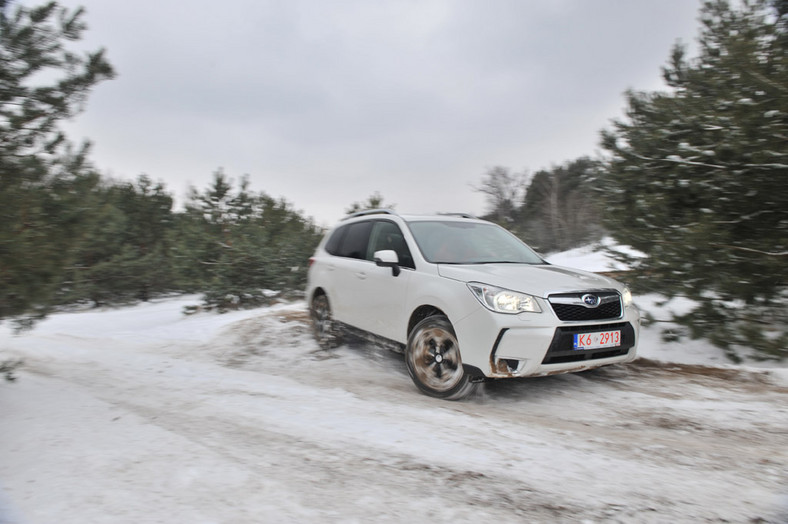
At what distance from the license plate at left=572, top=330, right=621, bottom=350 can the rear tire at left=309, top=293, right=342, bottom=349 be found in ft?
10.6

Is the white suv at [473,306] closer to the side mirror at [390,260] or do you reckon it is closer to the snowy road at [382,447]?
the side mirror at [390,260]

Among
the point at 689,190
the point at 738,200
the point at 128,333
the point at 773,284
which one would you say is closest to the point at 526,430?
the point at 773,284

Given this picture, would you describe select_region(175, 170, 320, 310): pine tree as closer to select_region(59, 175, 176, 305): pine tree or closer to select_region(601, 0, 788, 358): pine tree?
select_region(59, 175, 176, 305): pine tree

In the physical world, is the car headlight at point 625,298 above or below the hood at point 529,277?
below

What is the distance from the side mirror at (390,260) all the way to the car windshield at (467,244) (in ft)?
0.96

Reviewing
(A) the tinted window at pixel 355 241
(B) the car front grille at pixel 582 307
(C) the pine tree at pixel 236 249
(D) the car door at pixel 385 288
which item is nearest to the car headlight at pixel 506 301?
(B) the car front grille at pixel 582 307

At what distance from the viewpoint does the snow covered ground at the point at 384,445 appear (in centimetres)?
247

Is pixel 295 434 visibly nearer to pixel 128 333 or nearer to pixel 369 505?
pixel 369 505

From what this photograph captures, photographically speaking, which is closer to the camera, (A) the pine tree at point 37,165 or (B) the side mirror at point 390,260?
(A) the pine tree at point 37,165

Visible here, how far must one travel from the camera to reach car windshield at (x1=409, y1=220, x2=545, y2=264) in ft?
16.7

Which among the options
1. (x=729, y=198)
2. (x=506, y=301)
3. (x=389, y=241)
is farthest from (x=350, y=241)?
(x=729, y=198)

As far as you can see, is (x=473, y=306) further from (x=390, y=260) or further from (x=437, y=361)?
(x=390, y=260)

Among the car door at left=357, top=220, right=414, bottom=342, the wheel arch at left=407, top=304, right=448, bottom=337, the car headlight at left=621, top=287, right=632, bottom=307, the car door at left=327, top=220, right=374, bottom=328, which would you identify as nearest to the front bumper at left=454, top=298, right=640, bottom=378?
the wheel arch at left=407, top=304, right=448, bottom=337

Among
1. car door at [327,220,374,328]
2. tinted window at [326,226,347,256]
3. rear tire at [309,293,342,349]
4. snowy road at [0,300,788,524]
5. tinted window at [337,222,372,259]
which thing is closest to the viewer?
snowy road at [0,300,788,524]
